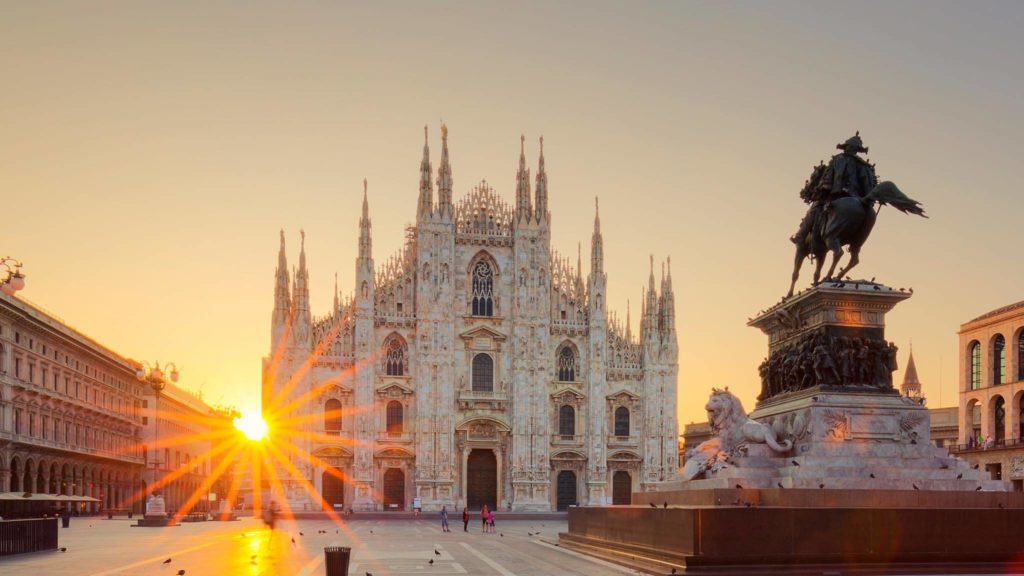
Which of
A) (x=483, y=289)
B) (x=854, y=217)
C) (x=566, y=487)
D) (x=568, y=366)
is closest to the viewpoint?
(x=854, y=217)

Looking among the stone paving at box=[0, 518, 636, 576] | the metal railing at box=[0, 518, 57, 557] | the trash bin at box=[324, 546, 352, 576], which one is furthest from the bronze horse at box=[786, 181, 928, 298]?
the metal railing at box=[0, 518, 57, 557]

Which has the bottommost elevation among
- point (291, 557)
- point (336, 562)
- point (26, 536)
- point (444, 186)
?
point (291, 557)

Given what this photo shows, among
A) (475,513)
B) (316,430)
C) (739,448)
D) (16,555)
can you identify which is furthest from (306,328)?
(739,448)

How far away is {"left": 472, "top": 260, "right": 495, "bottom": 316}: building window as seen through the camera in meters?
72.0

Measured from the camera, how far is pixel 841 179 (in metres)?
20.8

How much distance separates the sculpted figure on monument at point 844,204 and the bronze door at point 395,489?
5114cm

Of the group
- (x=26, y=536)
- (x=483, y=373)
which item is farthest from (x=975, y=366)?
(x=26, y=536)

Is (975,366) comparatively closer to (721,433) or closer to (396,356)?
(396,356)

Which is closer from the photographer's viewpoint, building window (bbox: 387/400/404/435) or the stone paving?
the stone paving

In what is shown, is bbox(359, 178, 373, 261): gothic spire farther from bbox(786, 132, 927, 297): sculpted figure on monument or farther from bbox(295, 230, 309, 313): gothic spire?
bbox(786, 132, 927, 297): sculpted figure on monument

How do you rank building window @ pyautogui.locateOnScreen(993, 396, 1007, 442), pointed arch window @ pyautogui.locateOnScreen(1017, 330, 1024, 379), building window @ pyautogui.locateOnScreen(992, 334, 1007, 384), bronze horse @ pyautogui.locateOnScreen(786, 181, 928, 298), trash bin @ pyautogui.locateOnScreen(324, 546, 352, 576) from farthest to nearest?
building window @ pyautogui.locateOnScreen(992, 334, 1007, 384) < building window @ pyautogui.locateOnScreen(993, 396, 1007, 442) < pointed arch window @ pyautogui.locateOnScreen(1017, 330, 1024, 379) < bronze horse @ pyautogui.locateOnScreen(786, 181, 928, 298) < trash bin @ pyautogui.locateOnScreen(324, 546, 352, 576)

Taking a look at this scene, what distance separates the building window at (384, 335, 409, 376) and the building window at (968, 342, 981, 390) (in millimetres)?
36157

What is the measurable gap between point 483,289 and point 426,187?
740cm

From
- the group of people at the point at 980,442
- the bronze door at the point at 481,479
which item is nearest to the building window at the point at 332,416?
the bronze door at the point at 481,479
